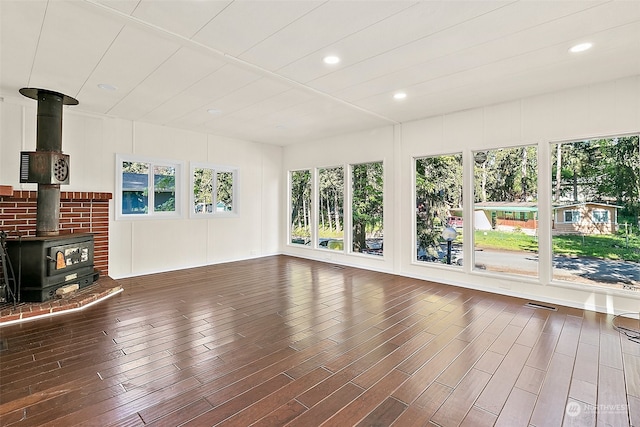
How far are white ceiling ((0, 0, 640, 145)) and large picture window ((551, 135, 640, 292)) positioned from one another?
902 millimetres

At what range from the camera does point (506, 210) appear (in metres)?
4.58

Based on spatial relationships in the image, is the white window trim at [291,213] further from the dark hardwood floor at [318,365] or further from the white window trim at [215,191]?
the dark hardwood floor at [318,365]

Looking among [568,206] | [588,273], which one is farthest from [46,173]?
[588,273]

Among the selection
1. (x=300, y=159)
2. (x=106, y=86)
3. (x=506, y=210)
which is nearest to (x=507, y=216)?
(x=506, y=210)

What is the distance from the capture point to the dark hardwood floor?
1.89 metres

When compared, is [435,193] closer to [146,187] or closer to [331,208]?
[331,208]

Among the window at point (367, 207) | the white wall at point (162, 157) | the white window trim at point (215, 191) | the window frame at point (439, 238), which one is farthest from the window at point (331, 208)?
the white window trim at point (215, 191)

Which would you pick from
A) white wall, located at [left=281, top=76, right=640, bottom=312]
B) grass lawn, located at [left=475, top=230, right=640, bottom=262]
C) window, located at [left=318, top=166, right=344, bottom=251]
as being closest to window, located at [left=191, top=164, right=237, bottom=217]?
window, located at [left=318, top=166, right=344, bottom=251]

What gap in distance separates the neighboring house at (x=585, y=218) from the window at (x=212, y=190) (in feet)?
19.6

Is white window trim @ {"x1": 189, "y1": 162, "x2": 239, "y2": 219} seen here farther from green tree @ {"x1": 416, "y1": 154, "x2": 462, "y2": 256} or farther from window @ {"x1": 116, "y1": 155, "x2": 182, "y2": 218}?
green tree @ {"x1": 416, "y1": 154, "x2": 462, "y2": 256}

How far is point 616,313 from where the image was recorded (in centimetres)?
361

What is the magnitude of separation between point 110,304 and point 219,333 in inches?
73.1

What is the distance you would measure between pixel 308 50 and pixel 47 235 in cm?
408

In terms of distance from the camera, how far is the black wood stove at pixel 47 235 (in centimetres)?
373
